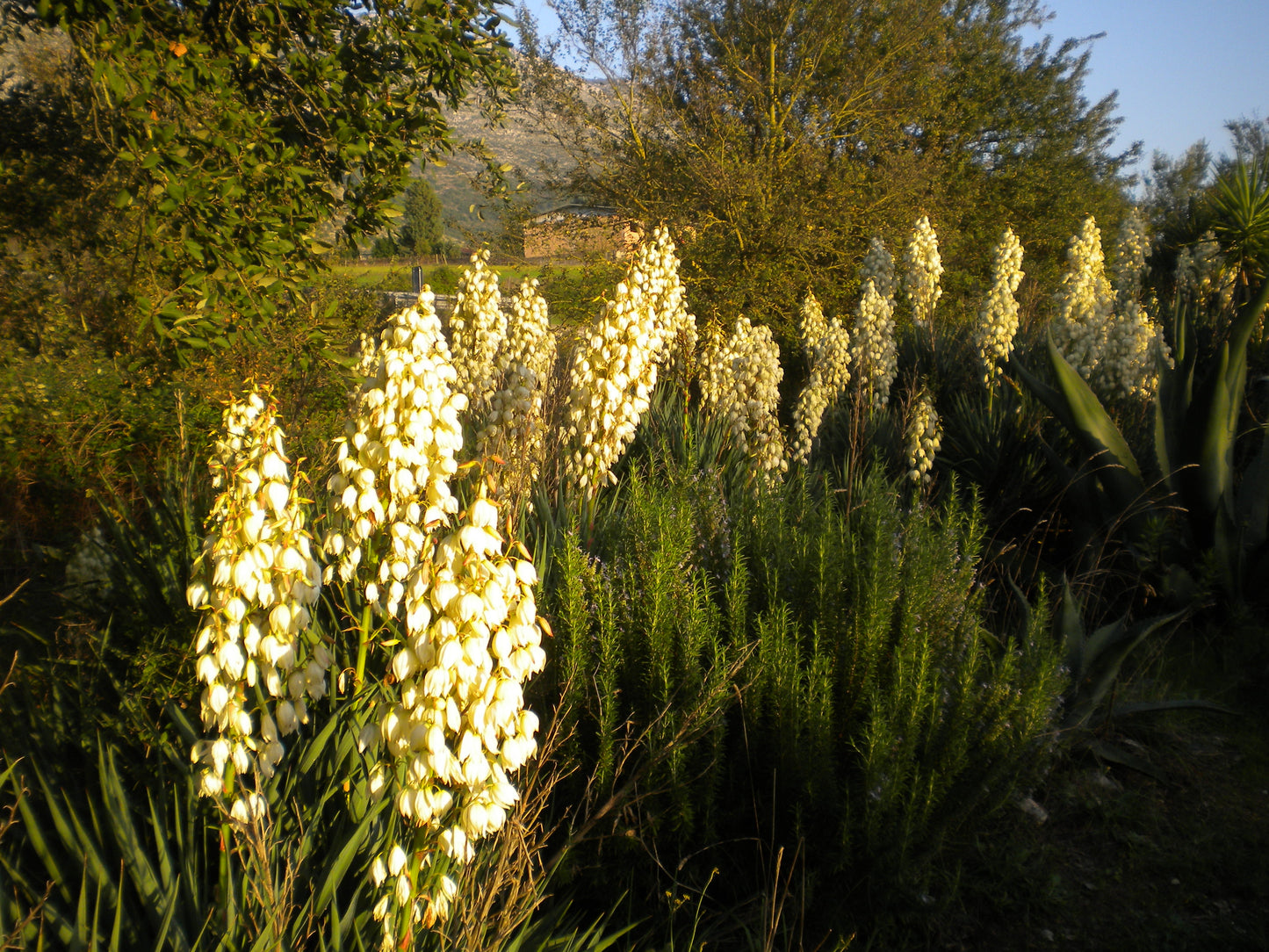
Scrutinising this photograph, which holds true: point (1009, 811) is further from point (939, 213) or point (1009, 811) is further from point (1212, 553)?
point (939, 213)

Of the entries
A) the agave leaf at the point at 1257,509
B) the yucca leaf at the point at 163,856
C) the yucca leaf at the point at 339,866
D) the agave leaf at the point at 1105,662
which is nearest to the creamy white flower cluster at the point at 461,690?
the yucca leaf at the point at 339,866

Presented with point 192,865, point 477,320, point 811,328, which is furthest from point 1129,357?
point 192,865

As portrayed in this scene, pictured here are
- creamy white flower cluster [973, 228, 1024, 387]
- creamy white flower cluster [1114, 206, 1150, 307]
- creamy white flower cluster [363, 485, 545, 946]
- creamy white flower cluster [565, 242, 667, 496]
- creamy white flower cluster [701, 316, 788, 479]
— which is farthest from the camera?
creamy white flower cluster [1114, 206, 1150, 307]

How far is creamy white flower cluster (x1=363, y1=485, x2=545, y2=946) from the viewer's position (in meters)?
1.35

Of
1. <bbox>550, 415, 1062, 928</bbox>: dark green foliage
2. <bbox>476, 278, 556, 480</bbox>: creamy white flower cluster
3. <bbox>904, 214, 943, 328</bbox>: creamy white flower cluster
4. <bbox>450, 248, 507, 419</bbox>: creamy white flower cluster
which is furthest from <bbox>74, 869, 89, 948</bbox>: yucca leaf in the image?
<bbox>904, 214, 943, 328</bbox>: creamy white flower cluster

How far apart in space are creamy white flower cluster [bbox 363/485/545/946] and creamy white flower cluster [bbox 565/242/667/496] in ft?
7.27

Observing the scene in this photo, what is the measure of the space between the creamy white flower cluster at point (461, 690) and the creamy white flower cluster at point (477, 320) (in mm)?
3458

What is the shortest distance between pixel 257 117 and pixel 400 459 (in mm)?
2904

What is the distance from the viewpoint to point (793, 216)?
38.2 ft

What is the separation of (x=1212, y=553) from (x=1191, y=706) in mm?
1154

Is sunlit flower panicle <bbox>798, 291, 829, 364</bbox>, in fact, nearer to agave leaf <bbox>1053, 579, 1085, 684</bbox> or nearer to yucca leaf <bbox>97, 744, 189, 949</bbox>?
agave leaf <bbox>1053, 579, 1085, 684</bbox>

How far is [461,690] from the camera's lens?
1361mm

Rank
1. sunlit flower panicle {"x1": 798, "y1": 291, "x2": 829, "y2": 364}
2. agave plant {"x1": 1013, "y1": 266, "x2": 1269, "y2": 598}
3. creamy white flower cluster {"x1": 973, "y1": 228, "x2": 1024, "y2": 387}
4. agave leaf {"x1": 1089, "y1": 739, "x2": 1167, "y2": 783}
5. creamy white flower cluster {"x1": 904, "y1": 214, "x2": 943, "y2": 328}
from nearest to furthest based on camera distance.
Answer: agave leaf {"x1": 1089, "y1": 739, "x2": 1167, "y2": 783}, agave plant {"x1": 1013, "y1": 266, "x2": 1269, "y2": 598}, creamy white flower cluster {"x1": 973, "y1": 228, "x2": 1024, "y2": 387}, sunlit flower panicle {"x1": 798, "y1": 291, "x2": 829, "y2": 364}, creamy white flower cluster {"x1": 904, "y1": 214, "x2": 943, "y2": 328}

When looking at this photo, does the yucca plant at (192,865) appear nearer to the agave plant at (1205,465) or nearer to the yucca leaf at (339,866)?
the yucca leaf at (339,866)
